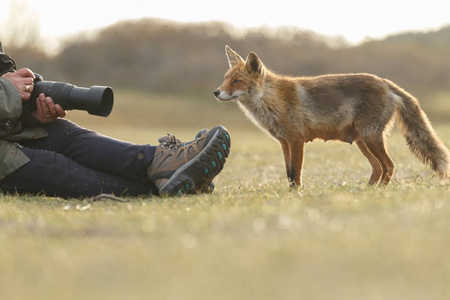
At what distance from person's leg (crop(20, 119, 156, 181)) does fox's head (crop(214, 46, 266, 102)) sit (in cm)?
175

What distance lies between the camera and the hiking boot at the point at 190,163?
11.9 ft


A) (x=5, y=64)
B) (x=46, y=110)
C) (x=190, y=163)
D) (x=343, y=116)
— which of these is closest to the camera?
(x=190, y=163)

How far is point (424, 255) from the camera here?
6.02ft

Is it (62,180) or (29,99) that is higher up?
(29,99)

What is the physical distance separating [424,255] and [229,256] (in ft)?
2.31

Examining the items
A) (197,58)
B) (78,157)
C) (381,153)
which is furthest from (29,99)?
(197,58)

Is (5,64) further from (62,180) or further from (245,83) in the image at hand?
(245,83)

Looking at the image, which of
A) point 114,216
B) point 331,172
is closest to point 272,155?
point 331,172

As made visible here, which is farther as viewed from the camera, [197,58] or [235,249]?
[197,58]

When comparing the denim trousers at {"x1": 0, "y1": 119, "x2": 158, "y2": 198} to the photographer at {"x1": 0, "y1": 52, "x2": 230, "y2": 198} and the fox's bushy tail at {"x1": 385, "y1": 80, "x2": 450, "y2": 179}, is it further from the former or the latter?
the fox's bushy tail at {"x1": 385, "y1": 80, "x2": 450, "y2": 179}

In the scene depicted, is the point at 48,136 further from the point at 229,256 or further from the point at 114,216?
the point at 229,256

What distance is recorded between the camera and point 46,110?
3.92 meters

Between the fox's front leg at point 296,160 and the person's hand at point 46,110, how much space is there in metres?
2.15

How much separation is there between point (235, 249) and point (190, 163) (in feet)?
5.58
